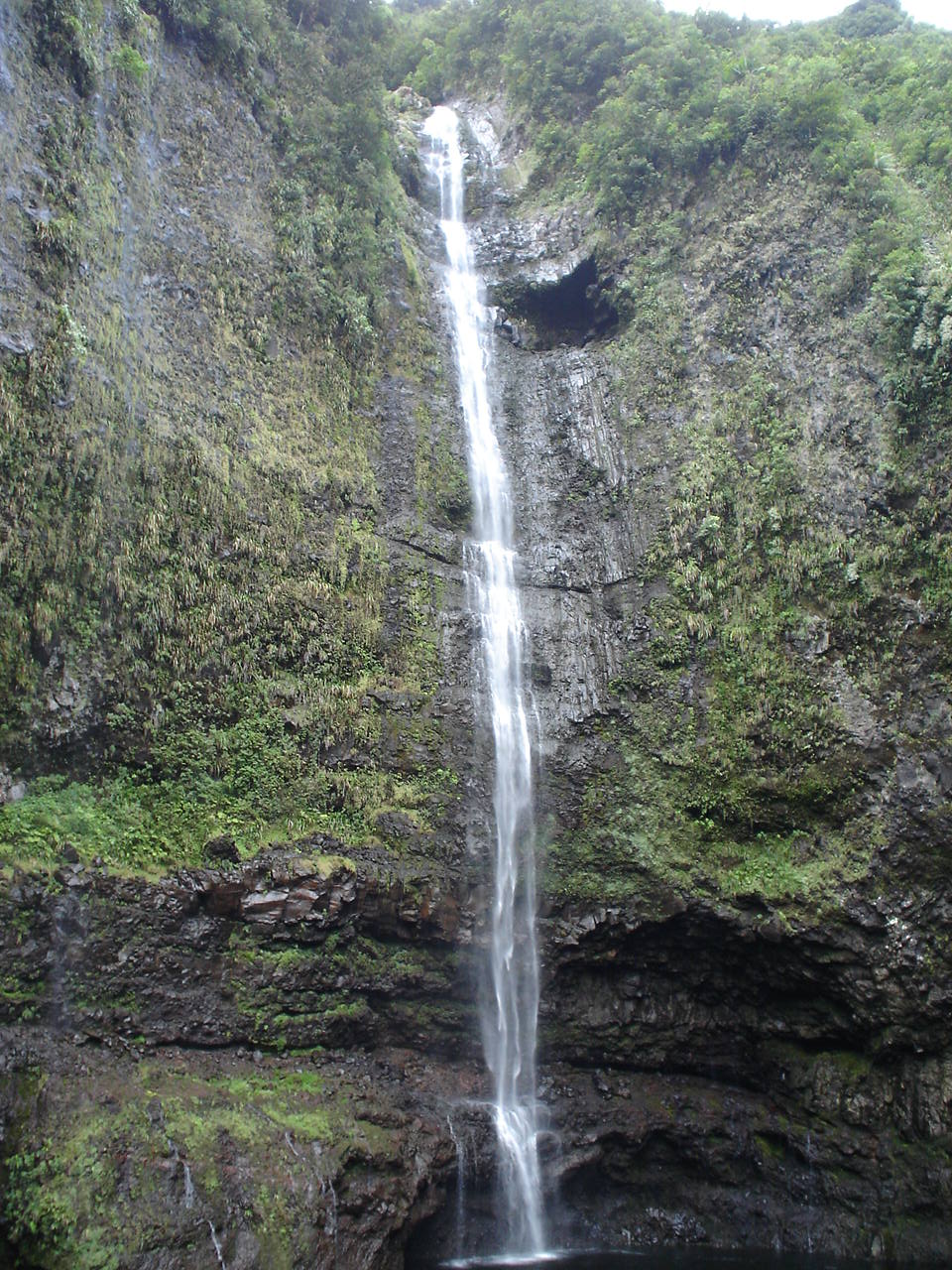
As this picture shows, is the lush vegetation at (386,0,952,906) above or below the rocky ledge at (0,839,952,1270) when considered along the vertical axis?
above

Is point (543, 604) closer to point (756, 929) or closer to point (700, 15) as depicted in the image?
point (756, 929)

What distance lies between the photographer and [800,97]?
59.8 feet

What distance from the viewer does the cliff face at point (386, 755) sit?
31.3 feet

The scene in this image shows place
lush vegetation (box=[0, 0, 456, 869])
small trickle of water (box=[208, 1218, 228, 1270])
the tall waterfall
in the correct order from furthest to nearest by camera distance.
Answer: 1. the tall waterfall
2. lush vegetation (box=[0, 0, 456, 869])
3. small trickle of water (box=[208, 1218, 228, 1270])

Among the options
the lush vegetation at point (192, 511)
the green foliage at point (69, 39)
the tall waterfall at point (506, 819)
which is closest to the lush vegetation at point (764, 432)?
the tall waterfall at point (506, 819)

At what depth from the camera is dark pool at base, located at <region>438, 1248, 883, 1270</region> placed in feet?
33.5

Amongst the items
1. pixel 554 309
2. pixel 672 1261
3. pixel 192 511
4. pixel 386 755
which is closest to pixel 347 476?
pixel 192 511

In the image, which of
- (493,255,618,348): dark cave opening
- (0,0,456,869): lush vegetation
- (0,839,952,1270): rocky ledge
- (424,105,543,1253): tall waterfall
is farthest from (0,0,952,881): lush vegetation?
(0,839,952,1270): rocky ledge

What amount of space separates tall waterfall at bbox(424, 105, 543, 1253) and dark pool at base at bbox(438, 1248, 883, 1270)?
0.46m

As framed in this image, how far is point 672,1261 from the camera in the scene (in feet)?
34.7

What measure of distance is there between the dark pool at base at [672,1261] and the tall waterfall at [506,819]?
1.52 feet

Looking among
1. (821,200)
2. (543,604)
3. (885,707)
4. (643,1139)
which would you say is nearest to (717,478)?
(543,604)

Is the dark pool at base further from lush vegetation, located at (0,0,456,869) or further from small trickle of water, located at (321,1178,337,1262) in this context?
lush vegetation, located at (0,0,456,869)

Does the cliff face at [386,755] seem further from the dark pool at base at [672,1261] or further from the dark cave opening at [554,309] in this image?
the dark cave opening at [554,309]
